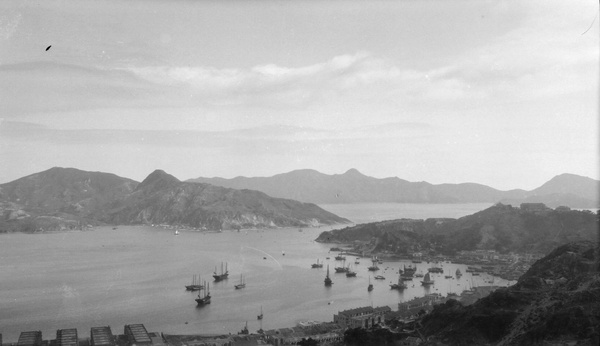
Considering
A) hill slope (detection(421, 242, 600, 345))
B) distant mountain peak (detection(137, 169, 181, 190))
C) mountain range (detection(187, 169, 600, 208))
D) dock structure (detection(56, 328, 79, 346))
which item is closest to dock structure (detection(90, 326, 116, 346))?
dock structure (detection(56, 328, 79, 346))

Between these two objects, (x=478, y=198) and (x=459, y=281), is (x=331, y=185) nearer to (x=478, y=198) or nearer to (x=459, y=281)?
(x=478, y=198)

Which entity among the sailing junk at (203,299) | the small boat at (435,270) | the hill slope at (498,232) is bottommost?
the sailing junk at (203,299)

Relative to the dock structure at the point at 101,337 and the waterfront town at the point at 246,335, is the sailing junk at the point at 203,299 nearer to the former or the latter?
the waterfront town at the point at 246,335

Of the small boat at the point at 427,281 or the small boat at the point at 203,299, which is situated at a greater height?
the small boat at the point at 427,281

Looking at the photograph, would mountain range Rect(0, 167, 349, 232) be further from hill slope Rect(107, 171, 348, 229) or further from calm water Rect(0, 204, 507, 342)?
calm water Rect(0, 204, 507, 342)

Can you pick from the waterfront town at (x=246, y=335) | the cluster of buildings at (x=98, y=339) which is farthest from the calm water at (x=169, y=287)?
the cluster of buildings at (x=98, y=339)

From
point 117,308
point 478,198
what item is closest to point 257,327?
point 117,308
